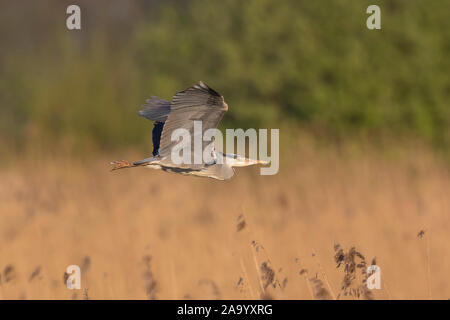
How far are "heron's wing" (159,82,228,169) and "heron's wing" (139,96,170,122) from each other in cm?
52

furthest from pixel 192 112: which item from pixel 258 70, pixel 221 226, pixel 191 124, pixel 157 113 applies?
pixel 258 70

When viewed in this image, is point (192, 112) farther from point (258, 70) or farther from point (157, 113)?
point (258, 70)

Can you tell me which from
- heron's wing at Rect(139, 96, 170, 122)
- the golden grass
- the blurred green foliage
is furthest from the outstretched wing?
the blurred green foliage

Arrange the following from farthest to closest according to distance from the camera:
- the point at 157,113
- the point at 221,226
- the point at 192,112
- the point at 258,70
Answer: the point at 258,70 < the point at 221,226 < the point at 157,113 < the point at 192,112

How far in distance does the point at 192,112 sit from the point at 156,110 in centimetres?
67

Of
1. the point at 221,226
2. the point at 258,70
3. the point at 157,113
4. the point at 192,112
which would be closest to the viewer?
the point at 192,112

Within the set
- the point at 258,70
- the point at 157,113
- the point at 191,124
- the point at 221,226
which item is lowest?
the point at 221,226

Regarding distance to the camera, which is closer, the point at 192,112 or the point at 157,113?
the point at 192,112

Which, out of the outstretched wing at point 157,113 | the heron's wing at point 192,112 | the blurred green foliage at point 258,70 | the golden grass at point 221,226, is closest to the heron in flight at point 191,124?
the heron's wing at point 192,112

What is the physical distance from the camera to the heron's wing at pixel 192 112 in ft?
11.5

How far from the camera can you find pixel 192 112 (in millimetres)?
3586

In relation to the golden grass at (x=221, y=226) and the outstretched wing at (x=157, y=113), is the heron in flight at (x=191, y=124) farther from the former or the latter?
the outstretched wing at (x=157, y=113)

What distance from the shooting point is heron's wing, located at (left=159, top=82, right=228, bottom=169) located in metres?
3.52

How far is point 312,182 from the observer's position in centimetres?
758
